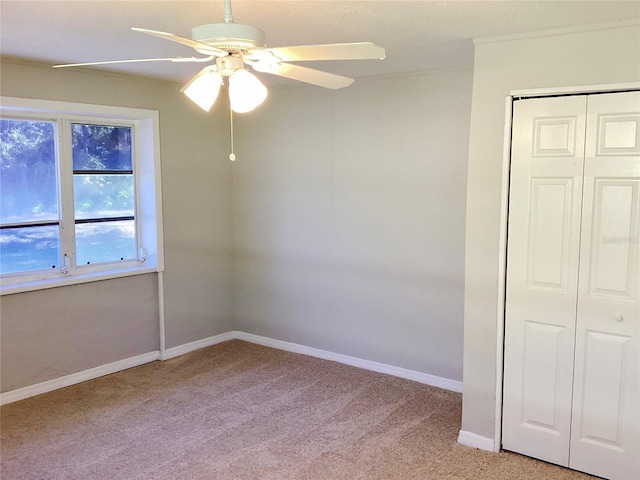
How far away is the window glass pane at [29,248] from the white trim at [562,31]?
10.5 ft

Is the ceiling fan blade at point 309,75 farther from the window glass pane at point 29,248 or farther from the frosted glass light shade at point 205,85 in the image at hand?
the window glass pane at point 29,248

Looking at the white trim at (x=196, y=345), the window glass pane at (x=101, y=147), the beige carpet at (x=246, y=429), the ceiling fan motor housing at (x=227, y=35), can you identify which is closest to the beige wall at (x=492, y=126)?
the beige carpet at (x=246, y=429)

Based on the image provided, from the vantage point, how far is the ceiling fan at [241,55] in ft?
5.57

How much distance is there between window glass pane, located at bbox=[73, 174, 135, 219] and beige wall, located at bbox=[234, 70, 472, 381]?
3.30 ft

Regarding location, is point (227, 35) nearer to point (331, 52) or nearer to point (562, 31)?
point (331, 52)

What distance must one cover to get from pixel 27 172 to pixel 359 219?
8.02ft

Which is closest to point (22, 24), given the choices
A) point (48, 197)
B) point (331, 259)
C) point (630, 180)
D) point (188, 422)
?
point (48, 197)

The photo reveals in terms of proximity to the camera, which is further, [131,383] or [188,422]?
[131,383]

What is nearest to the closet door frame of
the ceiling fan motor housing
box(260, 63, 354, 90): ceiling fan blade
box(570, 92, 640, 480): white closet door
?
box(570, 92, 640, 480): white closet door

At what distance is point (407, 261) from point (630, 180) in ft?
5.81

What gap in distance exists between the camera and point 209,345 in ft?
16.5

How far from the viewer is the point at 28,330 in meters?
3.85

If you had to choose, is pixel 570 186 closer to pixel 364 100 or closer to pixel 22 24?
pixel 364 100

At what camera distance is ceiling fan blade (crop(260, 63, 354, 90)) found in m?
2.08
